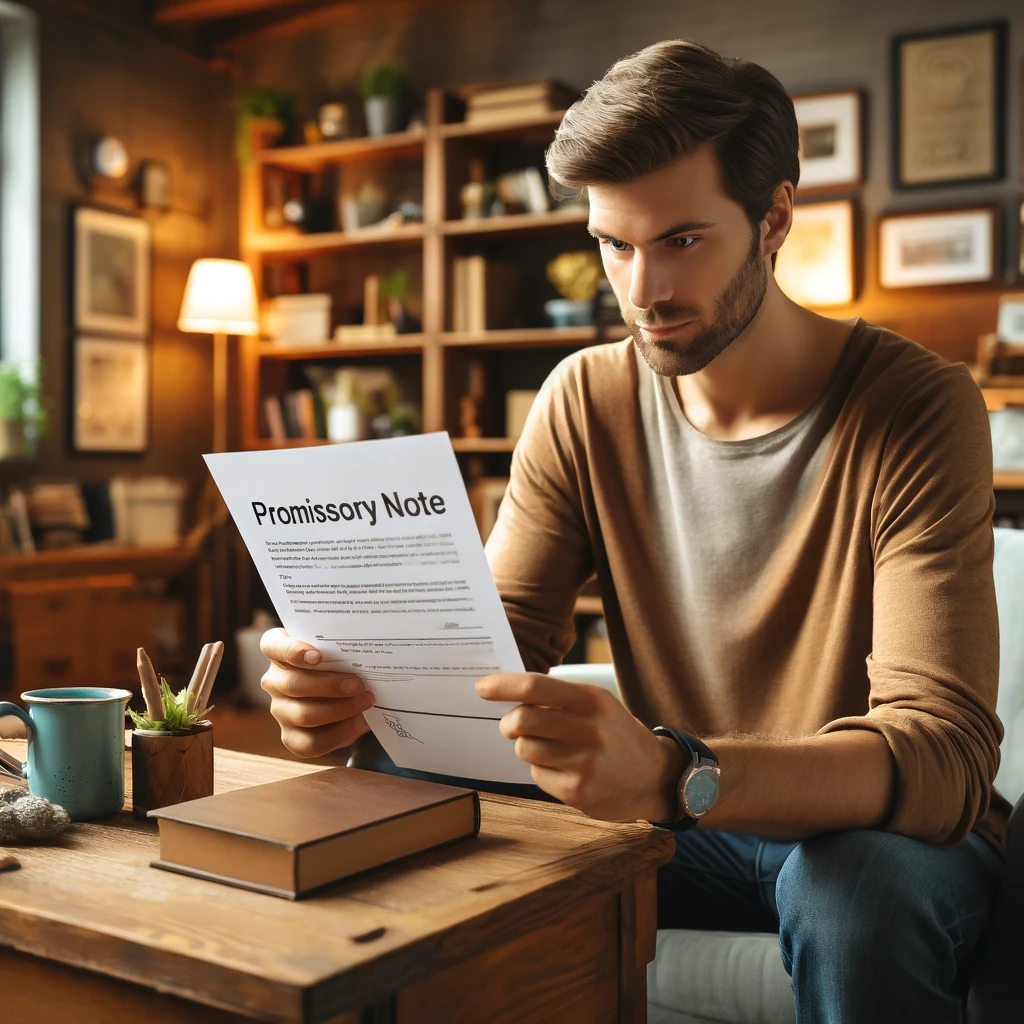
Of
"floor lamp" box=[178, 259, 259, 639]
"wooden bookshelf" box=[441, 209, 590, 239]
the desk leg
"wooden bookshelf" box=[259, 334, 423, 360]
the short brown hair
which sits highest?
"wooden bookshelf" box=[441, 209, 590, 239]

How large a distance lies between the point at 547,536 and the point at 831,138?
301 cm

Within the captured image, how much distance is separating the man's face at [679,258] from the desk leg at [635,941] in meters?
0.63

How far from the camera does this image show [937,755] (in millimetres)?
1081

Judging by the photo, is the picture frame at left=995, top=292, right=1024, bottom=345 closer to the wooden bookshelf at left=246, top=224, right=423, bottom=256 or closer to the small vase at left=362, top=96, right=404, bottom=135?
the wooden bookshelf at left=246, top=224, right=423, bottom=256

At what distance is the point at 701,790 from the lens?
99 cm

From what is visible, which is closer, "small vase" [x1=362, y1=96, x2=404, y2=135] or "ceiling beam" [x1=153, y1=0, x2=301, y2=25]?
"small vase" [x1=362, y1=96, x2=404, y2=135]

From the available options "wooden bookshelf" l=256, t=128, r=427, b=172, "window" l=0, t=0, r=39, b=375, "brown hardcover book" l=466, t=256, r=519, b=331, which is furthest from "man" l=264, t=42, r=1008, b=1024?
"window" l=0, t=0, r=39, b=375

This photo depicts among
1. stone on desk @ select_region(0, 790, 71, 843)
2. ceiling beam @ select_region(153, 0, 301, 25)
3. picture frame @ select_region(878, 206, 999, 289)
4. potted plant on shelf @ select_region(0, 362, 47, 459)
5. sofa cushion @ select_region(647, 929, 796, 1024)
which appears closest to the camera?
stone on desk @ select_region(0, 790, 71, 843)

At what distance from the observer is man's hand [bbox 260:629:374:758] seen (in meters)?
1.08

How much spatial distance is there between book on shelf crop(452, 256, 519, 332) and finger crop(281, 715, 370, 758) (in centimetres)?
347

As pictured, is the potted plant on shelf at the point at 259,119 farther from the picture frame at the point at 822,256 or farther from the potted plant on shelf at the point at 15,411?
the picture frame at the point at 822,256

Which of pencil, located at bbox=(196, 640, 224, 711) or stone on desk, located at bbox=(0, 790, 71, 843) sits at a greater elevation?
pencil, located at bbox=(196, 640, 224, 711)

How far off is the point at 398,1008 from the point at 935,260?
12.1 ft

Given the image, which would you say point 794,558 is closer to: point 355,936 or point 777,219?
point 777,219
